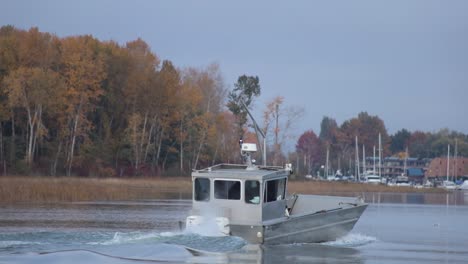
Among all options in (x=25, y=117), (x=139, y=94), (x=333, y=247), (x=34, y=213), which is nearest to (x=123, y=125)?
(x=139, y=94)

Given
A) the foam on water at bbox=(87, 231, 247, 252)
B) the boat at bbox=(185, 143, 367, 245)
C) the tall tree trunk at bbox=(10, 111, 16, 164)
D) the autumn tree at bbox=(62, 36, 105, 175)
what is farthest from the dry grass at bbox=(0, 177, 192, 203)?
the foam on water at bbox=(87, 231, 247, 252)

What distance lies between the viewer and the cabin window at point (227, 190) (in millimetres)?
31078

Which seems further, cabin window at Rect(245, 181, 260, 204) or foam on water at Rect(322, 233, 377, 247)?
foam on water at Rect(322, 233, 377, 247)

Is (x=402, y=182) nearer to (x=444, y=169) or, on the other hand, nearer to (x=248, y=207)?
(x=444, y=169)

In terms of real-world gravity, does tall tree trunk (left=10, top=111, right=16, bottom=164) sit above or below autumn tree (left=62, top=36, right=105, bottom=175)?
below

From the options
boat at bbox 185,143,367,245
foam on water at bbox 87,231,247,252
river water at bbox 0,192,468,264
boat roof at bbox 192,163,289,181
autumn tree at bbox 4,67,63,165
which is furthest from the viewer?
autumn tree at bbox 4,67,63,165

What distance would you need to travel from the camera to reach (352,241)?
36.1 meters

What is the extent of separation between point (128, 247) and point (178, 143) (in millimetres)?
73989

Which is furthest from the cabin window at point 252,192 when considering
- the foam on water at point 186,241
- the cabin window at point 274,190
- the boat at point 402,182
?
the boat at point 402,182

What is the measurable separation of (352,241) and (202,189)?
24.5 ft

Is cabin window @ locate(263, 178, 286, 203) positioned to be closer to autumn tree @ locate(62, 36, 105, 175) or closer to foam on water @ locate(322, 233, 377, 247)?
foam on water @ locate(322, 233, 377, 247)

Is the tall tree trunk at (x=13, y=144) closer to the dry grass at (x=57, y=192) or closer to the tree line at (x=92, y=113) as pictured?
the tree line at (x=92, y=113)

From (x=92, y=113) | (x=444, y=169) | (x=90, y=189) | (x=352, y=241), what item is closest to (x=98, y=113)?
(x=92, y=113)

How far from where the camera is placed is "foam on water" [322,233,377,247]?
34812 millimetres
